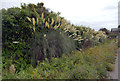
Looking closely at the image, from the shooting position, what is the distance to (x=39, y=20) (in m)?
4.53

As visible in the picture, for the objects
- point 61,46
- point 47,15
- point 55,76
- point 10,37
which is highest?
point 47,15

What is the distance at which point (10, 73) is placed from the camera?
10.5ft

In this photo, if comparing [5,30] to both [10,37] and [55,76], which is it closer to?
[10,37]

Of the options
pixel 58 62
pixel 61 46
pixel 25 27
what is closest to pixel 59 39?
pixel 61 46

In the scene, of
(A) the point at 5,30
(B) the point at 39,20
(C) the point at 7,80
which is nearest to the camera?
(C) the point at 7,80

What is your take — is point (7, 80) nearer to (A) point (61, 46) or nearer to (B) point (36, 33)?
(B) point (36, 33)

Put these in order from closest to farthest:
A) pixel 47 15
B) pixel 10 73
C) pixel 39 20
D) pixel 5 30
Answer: pixel 10 73 → pixel 5 30 → pixel 39 20 → pixel 47 15

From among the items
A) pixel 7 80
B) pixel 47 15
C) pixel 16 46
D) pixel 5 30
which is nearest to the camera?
pixel 7 80

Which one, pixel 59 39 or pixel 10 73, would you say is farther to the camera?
pixel 59 39

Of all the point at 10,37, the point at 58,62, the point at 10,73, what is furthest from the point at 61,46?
the point at 10,73

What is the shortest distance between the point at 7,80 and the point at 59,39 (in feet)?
8.56

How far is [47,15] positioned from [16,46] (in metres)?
2.11

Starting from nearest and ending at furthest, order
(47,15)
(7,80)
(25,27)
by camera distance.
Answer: (7,80) → (25,27) → (47,15)

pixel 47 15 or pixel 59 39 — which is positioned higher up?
pixel 47 15
